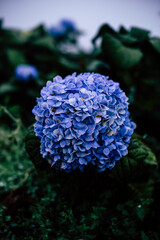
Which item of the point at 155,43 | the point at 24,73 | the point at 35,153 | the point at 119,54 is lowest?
the point at 35,153

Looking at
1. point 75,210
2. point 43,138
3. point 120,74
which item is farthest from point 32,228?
point 120,74

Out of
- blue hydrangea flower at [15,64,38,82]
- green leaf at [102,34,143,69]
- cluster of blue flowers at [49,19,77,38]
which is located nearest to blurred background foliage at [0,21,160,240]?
green leaf at [102,34,143,69]

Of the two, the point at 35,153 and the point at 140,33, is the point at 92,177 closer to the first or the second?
the point at 35,153

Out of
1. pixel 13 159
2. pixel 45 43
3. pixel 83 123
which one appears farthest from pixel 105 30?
Answer: pixel 13 159

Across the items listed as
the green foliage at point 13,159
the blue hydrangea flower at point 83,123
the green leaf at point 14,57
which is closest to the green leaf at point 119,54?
the blue hydrangea flower at point 83,123

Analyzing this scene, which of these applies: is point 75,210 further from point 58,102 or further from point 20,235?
point 58,102

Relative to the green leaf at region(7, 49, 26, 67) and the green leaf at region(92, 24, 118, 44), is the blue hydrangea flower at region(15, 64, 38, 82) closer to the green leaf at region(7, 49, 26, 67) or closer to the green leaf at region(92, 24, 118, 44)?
the green leaf at region(7, 49, 26, 67)

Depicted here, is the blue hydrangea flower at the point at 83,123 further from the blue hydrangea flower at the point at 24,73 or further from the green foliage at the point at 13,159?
the blue hydrangea flower at the point at 24,73
